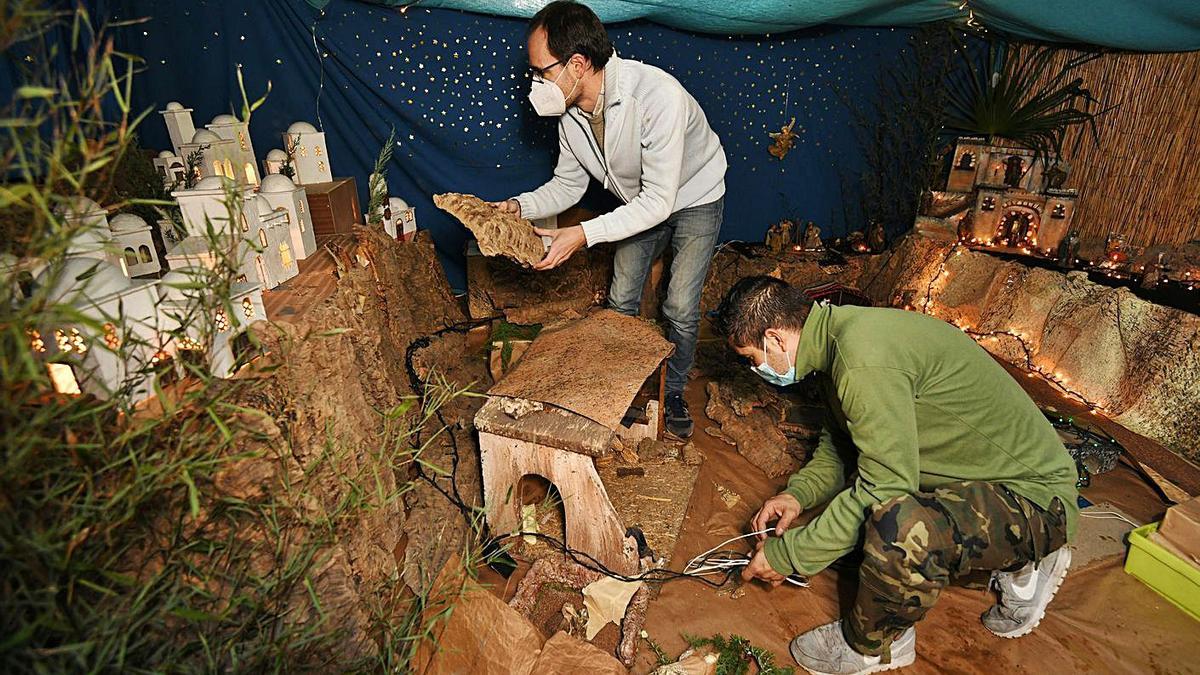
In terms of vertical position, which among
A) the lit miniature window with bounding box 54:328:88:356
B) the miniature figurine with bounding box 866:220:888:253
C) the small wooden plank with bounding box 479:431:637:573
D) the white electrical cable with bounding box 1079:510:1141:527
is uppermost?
the lit miniature window with bounding box 54:328:88:356

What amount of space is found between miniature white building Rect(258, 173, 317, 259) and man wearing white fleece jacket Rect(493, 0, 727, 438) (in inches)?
39.0

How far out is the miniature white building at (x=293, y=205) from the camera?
106 inches

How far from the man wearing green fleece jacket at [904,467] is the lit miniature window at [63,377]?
1923 millimetres

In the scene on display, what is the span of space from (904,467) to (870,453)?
0.11 meters

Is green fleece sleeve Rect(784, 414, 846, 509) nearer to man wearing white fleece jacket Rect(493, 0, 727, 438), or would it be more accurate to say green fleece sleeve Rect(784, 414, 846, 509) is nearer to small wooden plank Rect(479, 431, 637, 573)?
small wooden plank Rect(479, 431, 637, 573)

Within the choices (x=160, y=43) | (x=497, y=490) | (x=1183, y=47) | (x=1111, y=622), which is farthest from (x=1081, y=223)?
(x=160, y=43)

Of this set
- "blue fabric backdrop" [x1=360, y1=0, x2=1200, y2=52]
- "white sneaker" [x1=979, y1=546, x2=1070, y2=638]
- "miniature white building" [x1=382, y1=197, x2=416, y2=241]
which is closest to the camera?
"white sneaker" [x1=979, y1=546, x2=1070, y2=638]

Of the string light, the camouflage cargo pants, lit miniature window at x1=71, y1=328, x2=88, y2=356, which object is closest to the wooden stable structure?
the camouflage cargo pants

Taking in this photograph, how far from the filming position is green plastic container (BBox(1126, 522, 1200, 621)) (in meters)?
2.46

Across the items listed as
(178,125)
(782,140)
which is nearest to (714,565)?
(178,125)

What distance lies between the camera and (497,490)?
277 cm

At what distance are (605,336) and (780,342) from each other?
138 cm

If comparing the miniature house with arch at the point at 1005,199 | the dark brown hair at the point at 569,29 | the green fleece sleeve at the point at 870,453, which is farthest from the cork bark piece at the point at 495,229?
Result: the miniature house with arch at the point at 1005,199

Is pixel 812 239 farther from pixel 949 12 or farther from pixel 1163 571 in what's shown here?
pixel 1163 571
